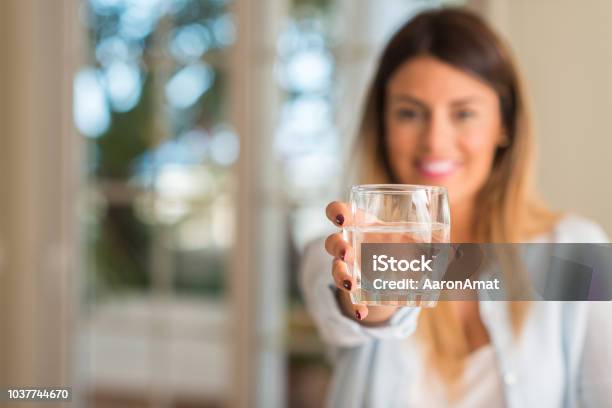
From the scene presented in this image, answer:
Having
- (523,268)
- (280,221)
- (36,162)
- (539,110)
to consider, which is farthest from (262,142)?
(523,268)

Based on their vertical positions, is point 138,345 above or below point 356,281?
below

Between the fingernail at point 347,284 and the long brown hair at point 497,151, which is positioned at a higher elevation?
the long brown hair at point 497,151

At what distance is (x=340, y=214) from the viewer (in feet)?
1.44

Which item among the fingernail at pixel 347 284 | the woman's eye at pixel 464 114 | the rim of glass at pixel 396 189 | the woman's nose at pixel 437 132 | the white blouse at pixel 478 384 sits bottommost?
the white blouse at pixel 478 384

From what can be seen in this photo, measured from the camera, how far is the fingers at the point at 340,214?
0.44m

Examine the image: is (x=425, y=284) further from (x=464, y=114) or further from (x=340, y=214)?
(x=464, y=114)

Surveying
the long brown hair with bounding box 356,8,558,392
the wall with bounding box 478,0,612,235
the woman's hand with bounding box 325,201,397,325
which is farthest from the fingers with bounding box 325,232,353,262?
the wall with bounding box 478,0,612,235

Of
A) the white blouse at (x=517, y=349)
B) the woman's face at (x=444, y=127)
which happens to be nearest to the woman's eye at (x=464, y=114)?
the woman's face at (x=444, y=127)

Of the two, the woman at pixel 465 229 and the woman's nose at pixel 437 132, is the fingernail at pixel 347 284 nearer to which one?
the woman at pixel 465 229

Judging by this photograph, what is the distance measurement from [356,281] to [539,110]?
0.45 meters

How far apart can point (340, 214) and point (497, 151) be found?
23 centimetres

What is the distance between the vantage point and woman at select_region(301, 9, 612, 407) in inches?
20.2

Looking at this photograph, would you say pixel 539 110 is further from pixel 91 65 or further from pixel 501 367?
pixel 91 65

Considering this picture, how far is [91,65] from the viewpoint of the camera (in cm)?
180
